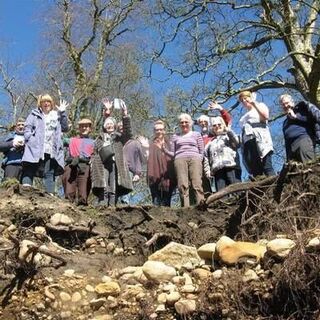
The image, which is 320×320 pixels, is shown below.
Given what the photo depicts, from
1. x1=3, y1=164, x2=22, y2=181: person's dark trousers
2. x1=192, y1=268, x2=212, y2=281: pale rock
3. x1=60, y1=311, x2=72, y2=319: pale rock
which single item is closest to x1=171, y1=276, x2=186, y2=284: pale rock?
x1=192, y1=268, x2=212, y2=281: pale rock

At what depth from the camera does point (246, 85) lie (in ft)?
43.0

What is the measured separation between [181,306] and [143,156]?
146 inches

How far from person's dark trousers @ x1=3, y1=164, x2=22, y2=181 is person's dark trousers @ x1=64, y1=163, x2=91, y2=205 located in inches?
25.4

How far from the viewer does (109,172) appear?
7.91 metres

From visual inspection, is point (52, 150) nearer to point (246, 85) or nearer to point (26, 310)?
point (26, 310)

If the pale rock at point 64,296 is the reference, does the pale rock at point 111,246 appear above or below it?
above

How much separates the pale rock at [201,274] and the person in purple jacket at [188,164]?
85.9 inches

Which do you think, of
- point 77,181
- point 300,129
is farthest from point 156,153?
point 300,129

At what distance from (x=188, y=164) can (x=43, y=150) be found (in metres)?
1.90

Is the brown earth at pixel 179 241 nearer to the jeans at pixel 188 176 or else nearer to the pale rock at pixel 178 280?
the pale rock at pixel 178 280

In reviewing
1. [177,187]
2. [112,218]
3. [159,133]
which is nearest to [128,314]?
[112,218]

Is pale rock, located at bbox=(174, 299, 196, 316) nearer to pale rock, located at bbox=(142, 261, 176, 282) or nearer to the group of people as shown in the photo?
pale rock, located at bbox=(142, 261, 176, 282)

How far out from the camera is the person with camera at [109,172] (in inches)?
309

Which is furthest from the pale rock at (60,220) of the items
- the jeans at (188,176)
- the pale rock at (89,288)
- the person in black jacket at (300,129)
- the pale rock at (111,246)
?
the person in black jacket at (300,129)
